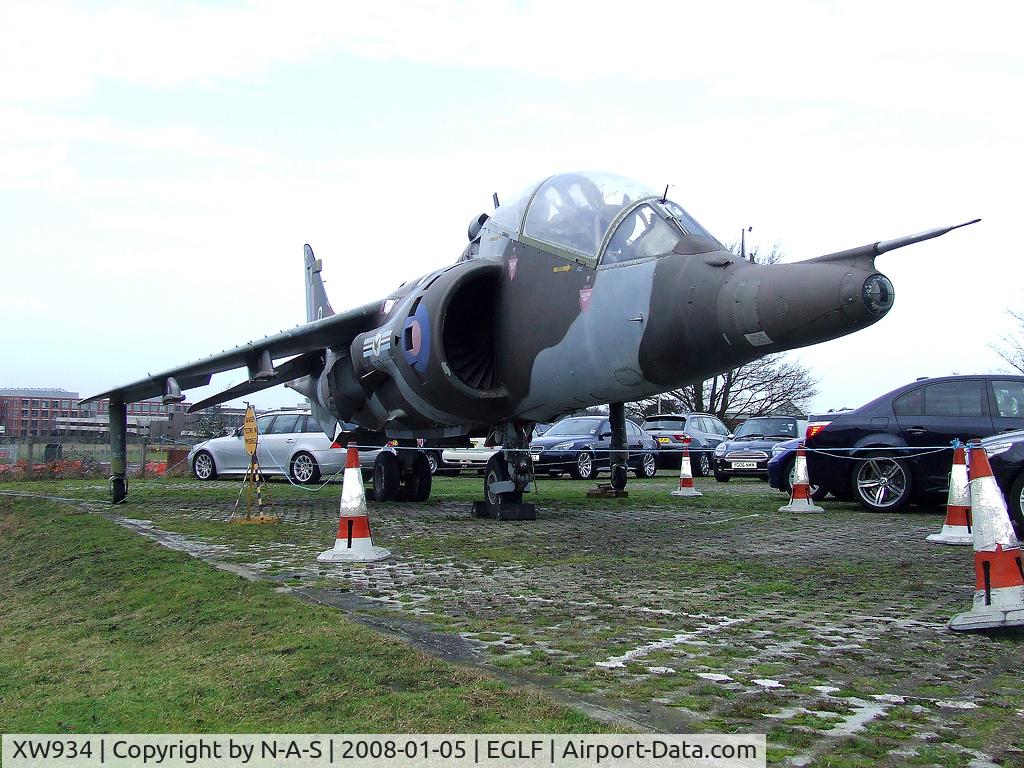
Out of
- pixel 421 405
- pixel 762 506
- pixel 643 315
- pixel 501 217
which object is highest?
pixel 501 217

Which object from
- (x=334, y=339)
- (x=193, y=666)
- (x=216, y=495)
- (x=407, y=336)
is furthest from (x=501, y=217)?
(x=216, y=495)

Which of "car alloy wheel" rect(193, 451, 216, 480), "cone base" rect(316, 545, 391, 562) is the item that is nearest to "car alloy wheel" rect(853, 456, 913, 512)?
"cone base" rect(316, 545, 391, 562)

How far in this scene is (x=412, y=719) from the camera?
3.32 meters

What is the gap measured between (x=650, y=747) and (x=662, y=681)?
0.82 metres

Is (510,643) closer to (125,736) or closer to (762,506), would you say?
(125,736)

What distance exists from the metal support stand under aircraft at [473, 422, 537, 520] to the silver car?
30.6 ft

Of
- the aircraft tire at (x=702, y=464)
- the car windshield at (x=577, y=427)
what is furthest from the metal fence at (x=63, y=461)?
the aircraft tire at (x=702, y=464)

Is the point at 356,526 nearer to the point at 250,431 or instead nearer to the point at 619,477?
the point at 250,431

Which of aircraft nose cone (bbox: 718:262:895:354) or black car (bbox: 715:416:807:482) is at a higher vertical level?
aircraft nose cone (bbox: 718:262:895:354)

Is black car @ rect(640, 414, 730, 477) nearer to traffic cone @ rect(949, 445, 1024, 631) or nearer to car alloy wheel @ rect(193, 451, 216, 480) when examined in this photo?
car alloy wheel @ rect(193, 451, 216, 480)

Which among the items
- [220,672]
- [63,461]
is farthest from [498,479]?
[63,461]

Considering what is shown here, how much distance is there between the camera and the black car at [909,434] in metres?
11.9

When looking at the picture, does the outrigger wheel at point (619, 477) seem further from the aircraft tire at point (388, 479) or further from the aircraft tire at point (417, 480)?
the aircraft tire at point (388, 479)

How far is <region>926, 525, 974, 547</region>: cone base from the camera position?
8.64m
